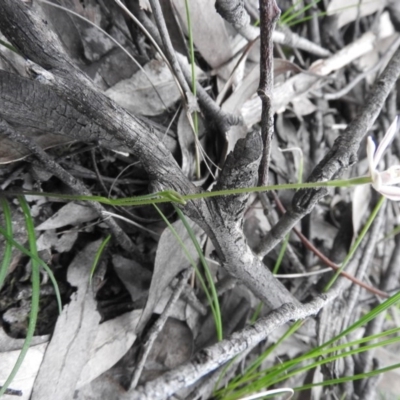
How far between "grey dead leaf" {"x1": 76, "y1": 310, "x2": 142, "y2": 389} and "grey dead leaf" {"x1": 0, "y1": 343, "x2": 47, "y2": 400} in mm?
72

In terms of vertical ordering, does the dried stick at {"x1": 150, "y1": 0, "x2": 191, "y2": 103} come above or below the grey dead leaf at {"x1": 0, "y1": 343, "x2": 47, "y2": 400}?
above

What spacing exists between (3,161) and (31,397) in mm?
350

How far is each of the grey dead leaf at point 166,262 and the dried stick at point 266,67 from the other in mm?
204

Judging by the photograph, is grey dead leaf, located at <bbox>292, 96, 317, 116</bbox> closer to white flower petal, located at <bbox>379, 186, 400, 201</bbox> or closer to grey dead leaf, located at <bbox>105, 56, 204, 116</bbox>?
grey dead leaf, located at <bbox>105, 56, 204, 116</bbox>

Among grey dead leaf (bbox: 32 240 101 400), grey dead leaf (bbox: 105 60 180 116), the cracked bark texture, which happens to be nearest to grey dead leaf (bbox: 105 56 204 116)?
grey dead leaf (bbox: 105 60 180 116)

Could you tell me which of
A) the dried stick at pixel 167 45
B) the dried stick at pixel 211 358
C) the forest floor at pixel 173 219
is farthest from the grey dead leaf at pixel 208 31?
the dried stick at pixel 211 358

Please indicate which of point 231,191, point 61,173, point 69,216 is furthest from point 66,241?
point 231,191

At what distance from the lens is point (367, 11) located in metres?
1.06

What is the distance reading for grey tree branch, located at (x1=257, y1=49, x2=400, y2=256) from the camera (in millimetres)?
567

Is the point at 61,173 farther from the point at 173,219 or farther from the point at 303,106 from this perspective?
the point at 303,106

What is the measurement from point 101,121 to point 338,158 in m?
0.34

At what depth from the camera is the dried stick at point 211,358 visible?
1.63 feet

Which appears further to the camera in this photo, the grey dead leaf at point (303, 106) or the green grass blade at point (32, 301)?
the grey dead leaf at point (303, 106)

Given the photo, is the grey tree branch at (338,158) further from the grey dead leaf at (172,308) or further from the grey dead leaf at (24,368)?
the grey dead leaf at (24,368)
